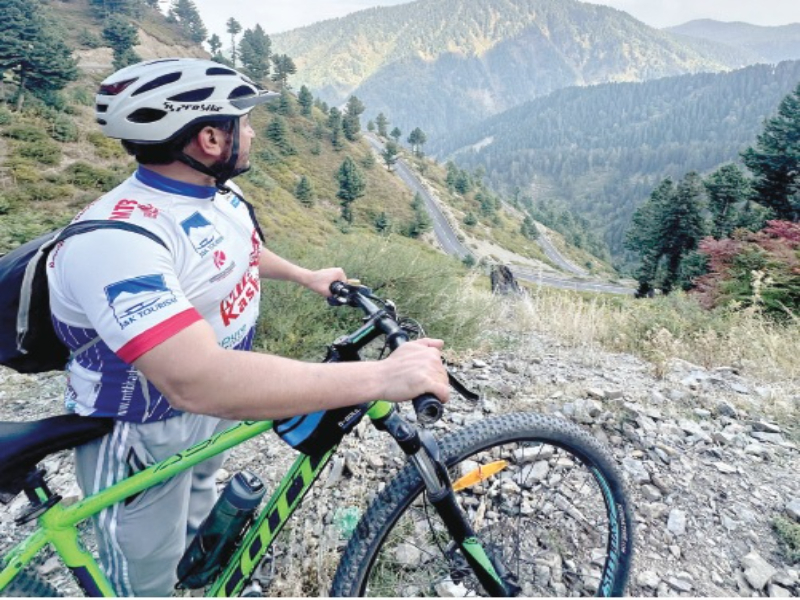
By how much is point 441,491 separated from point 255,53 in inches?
3541

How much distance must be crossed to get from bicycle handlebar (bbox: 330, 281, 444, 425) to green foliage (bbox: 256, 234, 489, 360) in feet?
9.59

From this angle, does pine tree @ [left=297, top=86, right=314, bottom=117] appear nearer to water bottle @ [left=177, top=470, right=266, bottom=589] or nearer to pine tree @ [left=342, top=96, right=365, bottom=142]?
pine tree @ [left=342, top=96, right=365, bottom=142]

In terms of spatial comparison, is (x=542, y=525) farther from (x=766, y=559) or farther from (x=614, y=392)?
(x=614, y=392)

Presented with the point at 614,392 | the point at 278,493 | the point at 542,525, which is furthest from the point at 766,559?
the point at 278,493

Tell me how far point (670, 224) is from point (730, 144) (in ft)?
657

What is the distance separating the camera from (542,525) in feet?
8.80

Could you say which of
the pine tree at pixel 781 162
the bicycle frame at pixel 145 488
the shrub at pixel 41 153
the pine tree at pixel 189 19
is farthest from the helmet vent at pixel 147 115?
the pine tree at pixel 189 19

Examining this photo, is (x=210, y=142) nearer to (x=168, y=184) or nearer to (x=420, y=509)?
(x=168, y=184)

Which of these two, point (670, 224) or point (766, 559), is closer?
point (766, 559)

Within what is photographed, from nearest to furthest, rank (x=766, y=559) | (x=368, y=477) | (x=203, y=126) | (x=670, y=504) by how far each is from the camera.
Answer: (x=203, y=126)
(x=766, y=559)
(x=670, y=504)
(x=368, y=477)

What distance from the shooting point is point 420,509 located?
77.5 inches

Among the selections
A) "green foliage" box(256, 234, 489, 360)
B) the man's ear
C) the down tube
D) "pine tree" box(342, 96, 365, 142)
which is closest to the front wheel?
the down tube

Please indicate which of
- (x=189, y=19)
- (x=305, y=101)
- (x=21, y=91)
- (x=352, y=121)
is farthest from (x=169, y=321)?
(x=189, y=19)

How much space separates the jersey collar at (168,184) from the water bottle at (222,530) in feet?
4.16
